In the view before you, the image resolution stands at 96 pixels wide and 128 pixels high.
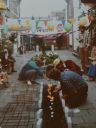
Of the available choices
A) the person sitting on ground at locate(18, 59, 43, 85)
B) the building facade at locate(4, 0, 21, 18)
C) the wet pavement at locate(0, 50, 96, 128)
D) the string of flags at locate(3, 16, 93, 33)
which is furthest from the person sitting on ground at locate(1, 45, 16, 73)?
the building facade at locate(4, 0, 21, 18)

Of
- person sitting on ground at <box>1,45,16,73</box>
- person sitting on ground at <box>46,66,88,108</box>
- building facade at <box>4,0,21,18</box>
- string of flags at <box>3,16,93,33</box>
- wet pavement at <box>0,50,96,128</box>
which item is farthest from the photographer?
building facade at <box>4,0,21,18</box>

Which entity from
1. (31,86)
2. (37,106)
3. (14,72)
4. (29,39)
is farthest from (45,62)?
(29,39)

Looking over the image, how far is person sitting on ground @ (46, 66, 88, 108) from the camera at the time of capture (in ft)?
38.2

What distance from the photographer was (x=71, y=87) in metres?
11.7

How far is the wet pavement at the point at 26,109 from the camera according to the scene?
9719 millimetres

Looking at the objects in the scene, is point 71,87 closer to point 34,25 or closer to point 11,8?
point 34,25

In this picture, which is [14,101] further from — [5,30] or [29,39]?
[29,39]

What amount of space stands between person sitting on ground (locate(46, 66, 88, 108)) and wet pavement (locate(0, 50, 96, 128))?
317 mm

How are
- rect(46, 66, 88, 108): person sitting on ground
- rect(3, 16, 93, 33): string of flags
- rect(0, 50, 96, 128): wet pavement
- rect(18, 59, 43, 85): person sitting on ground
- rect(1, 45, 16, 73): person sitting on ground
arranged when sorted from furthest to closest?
1. rect(3, 16, 93, 33): string of flags
2. rect(1, 45, 16, 73): person sitting on ground
3. rect(18, 59, 43, 85): person sitting on ground
4. rect(46, 66, 88, 108): person sitting on ground
5. rect(0, 50, 96, 128): wet pavement

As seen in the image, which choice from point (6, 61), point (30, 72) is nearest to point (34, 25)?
point (6, 61)

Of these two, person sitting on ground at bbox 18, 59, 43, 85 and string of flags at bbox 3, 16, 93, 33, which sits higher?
string of flags at bbox 3, 16, 93, 33

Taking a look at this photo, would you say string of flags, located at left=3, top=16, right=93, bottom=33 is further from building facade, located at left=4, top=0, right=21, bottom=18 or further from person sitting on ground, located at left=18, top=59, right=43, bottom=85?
person sitting on ground, located at left=18, top=59, right=43, bottom=85

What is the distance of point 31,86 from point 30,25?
16.1 metres

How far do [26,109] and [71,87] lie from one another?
5.28 feet
